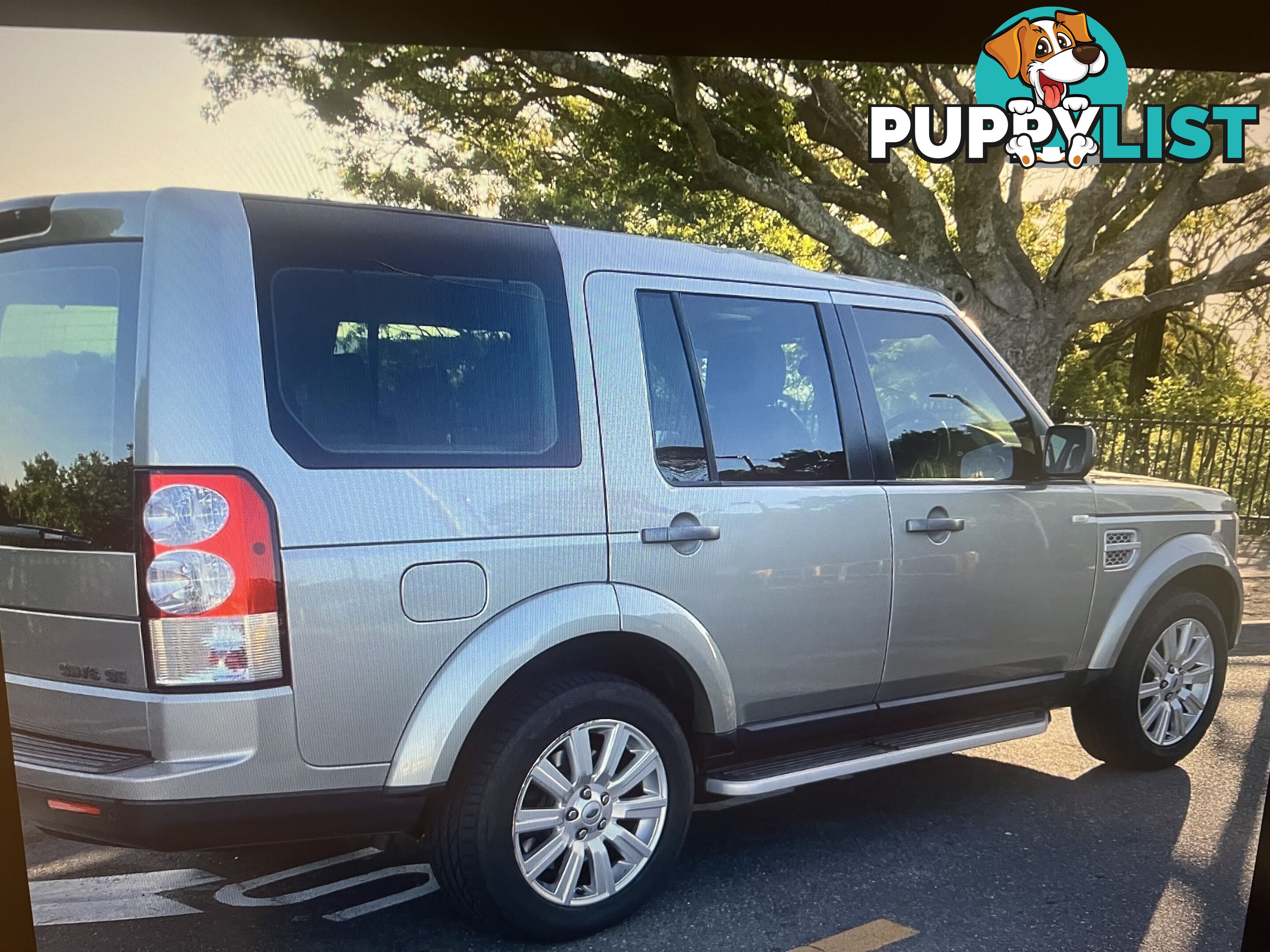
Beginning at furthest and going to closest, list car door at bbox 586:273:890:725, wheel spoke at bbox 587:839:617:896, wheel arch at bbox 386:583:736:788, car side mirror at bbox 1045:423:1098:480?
car side mirror at bbox 1045:423:1098:480, car door at bbox 586:273:890:725, wheel spoke at bbox 587:839:617:896, wheel arch at bbox 386:583:736:788

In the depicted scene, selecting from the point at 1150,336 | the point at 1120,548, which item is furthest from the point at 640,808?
the point at 1150,336

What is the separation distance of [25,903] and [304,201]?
5.88ft

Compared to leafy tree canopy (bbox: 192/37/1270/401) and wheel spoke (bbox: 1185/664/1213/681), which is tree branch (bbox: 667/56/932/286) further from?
wheel spoke (bbox: 1185/664/1213/681)

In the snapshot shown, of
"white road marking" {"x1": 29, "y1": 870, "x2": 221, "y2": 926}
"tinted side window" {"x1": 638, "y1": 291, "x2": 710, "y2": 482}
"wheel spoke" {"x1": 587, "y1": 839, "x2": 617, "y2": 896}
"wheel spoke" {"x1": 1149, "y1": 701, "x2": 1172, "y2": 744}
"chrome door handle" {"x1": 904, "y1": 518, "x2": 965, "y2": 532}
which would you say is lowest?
"wheel spoke" {"x1": 1149, "y1": 701, "x2": 1172, "y2": 744}

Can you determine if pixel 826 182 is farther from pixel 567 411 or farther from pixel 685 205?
pixel 567 411

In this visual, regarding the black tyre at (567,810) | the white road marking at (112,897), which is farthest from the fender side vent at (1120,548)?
the white road marking at (112,897)

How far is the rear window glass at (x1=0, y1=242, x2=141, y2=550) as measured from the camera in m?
1.98

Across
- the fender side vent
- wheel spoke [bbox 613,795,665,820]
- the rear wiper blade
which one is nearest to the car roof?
the rear wiper blade

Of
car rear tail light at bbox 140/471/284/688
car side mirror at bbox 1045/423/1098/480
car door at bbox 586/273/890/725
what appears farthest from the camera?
car side mirror at bbox 1045/423/1098/480

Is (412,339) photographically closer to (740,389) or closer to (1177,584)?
(740,389)

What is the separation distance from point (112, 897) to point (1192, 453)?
3894 mm

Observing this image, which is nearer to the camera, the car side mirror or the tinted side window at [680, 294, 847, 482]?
the tinted side window at [680, 294, 847, 482]

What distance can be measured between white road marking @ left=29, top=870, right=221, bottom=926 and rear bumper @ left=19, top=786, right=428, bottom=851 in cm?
56

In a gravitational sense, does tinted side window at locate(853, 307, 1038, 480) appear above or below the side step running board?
above
